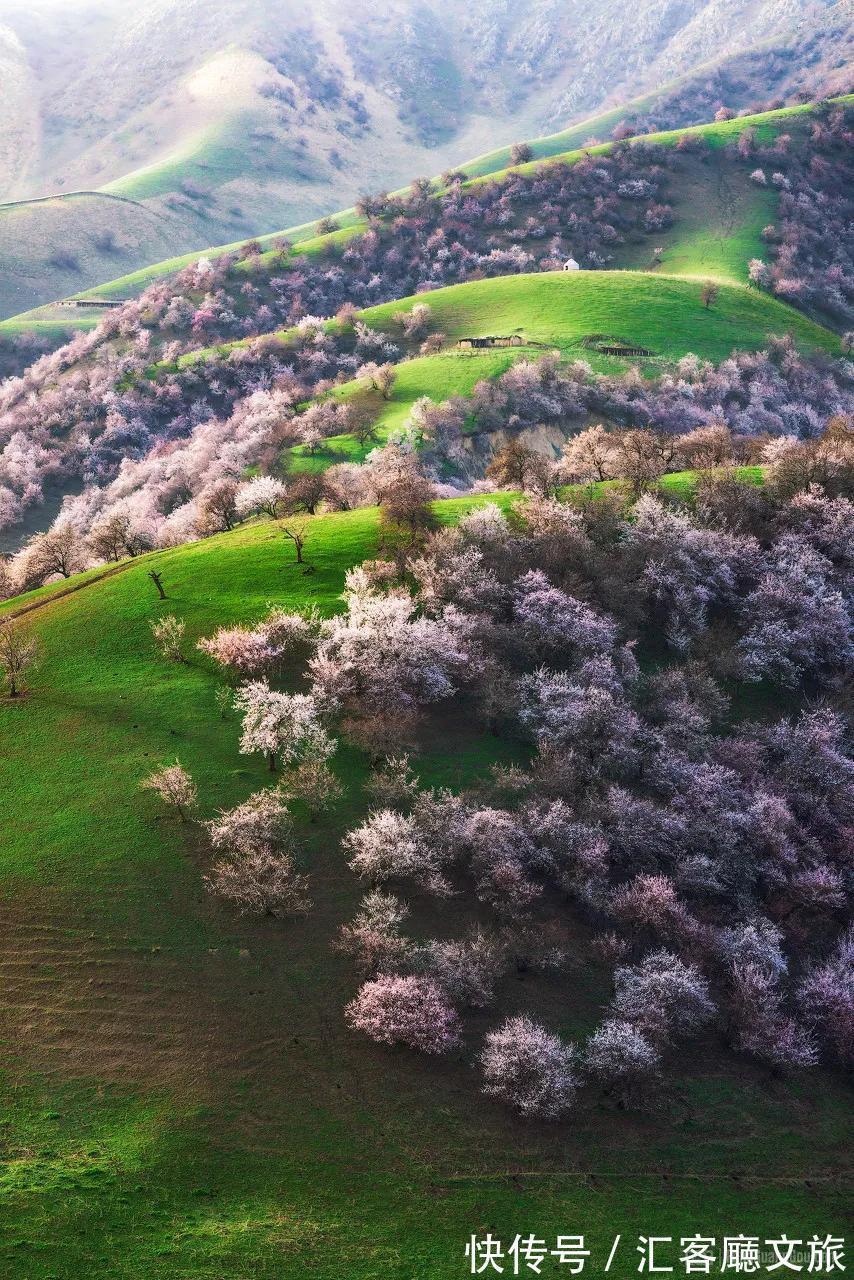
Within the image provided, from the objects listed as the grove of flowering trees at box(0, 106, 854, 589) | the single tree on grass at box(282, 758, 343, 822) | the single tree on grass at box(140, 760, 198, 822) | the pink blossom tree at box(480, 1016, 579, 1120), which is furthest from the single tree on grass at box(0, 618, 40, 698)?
A: the pink blossom tree at box(480, 1016, 579, 1120)

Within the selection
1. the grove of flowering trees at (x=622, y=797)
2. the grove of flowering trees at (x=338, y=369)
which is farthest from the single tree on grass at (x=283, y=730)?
the grove of flowering trees at (x=338, y=369)

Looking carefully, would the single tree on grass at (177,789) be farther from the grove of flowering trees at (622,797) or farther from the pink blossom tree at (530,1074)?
the pink blossom tree at (530,1074)

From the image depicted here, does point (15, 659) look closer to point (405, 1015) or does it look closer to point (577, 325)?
point (405, 1015)

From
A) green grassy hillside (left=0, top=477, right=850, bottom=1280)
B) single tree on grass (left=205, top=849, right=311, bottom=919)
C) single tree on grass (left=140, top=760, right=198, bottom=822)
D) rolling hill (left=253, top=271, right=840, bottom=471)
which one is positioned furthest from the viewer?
rolling hill (left=253, top=271, right=840, bottom=471)

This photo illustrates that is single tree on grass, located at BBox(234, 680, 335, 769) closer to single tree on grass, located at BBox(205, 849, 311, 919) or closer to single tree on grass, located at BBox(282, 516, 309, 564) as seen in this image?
single tree on grass, located at BBox(205, 849, 311, 919)

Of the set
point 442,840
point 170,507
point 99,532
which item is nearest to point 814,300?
point 170,507

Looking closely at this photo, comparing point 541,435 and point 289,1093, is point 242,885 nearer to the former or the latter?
point 289,1093

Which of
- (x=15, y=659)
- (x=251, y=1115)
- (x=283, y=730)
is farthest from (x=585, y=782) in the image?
(x=15, y=659)
